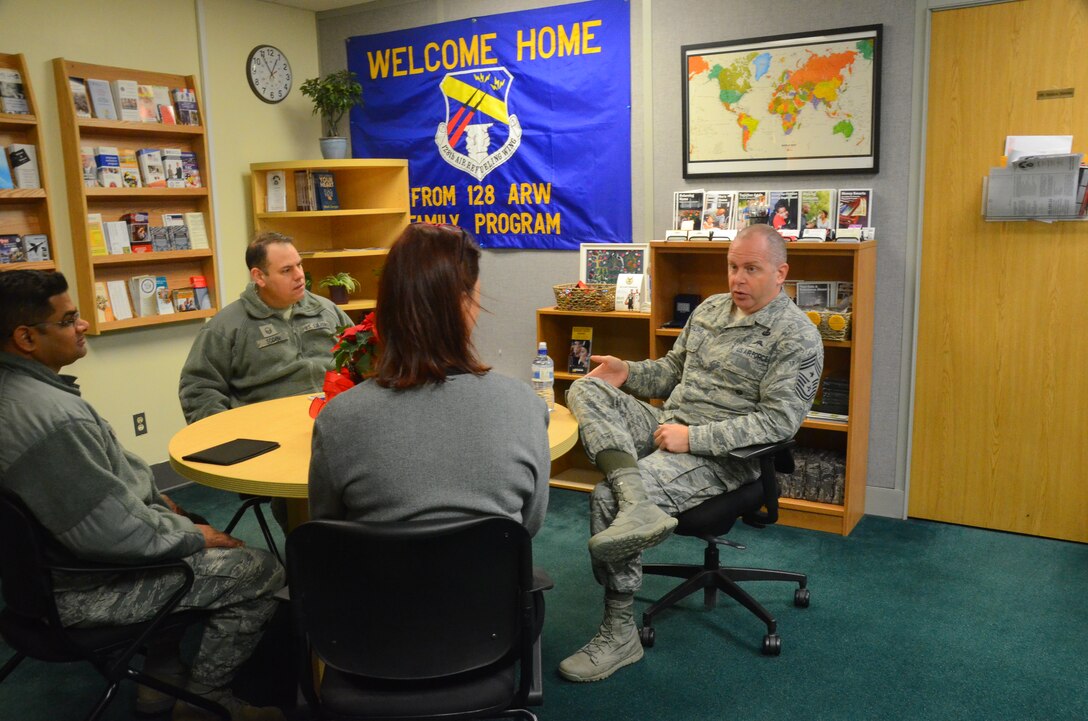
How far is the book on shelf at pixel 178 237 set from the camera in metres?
4.53

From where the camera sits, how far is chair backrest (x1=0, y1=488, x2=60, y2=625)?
1927mm

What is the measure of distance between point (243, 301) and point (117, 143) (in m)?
1.56

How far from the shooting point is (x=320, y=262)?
17.4ft

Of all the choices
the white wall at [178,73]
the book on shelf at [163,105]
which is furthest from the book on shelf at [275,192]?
the book on shelf at [163,105]

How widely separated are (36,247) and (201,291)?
0.87 metres

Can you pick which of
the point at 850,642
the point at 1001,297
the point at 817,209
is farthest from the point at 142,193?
the point at 1001,297

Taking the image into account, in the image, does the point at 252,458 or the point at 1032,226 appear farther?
the point at 1032,226

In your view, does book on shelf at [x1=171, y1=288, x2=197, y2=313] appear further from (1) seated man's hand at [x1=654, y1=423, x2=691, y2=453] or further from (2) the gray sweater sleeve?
(1) seated man's hand at [x1=654, y1=423, x2=691, y2=453]

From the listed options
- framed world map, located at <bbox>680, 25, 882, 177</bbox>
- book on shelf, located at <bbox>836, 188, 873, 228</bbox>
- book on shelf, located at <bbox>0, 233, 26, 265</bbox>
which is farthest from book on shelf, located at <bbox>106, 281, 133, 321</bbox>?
book on shelf, located at <bbox>836, 188, 873, 228</bbox>

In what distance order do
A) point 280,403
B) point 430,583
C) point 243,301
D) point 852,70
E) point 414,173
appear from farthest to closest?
1. point 414,173
2. point 852,70
3. point 243,301
4. point 280,403
5. point 430,583

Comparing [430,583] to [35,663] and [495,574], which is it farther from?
[35,663]

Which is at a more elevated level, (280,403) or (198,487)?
(280,403)

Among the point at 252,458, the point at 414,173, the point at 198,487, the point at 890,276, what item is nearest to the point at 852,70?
the point at 890,276

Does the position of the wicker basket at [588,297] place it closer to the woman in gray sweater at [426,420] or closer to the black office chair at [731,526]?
the black office chair at [731,526]
